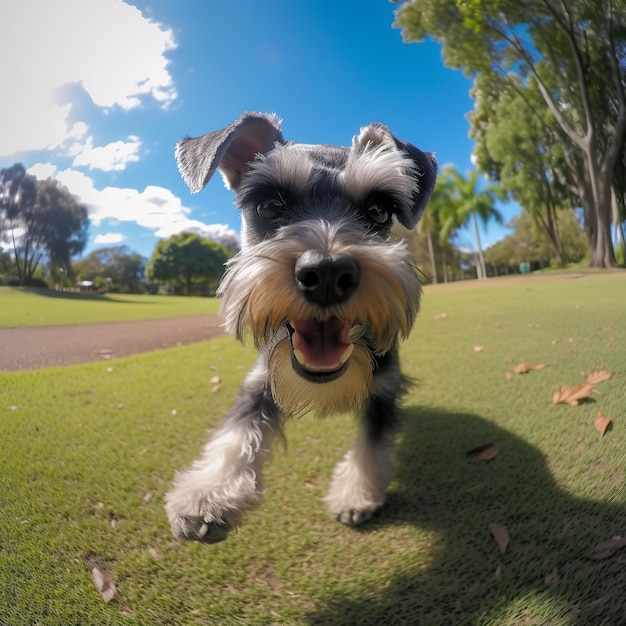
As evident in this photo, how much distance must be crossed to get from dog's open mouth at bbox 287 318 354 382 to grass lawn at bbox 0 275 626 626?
606 mm

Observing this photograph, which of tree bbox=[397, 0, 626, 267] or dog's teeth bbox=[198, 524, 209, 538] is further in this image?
dog's teeth bbox=[198, 524, 209, 538]

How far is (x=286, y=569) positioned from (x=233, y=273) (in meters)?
1.20

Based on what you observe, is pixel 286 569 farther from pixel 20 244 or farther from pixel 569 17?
pixel 569 17

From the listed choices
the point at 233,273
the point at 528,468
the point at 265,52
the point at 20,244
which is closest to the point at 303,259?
the point at 233,273

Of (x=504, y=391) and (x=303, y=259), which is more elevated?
(x=303, y=259)

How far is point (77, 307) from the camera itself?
1814 millimetres

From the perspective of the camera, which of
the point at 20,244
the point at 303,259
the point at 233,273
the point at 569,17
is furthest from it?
the point at 233,273

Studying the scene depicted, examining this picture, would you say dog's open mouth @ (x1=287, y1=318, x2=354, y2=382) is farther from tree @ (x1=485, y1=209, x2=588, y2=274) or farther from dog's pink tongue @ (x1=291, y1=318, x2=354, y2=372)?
tree @ (x1=485, y1=209, x2=588, y2=274)

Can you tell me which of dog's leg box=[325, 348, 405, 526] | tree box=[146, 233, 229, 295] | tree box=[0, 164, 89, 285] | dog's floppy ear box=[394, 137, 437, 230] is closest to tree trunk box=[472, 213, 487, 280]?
dog's floppy ear box=[394, 137, 437, 230]

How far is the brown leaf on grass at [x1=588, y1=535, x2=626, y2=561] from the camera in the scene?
3.93 ft

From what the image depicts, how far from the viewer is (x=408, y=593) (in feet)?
4.64

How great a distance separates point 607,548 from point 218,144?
1776mm

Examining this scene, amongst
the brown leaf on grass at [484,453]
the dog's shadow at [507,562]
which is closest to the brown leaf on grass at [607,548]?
the dog's shadow at [507,562]

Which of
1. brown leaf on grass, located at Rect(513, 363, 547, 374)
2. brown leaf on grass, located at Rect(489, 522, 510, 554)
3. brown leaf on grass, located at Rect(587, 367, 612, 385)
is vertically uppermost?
brown leaf on grass, located at Rect(587, 367, 612, 385)
